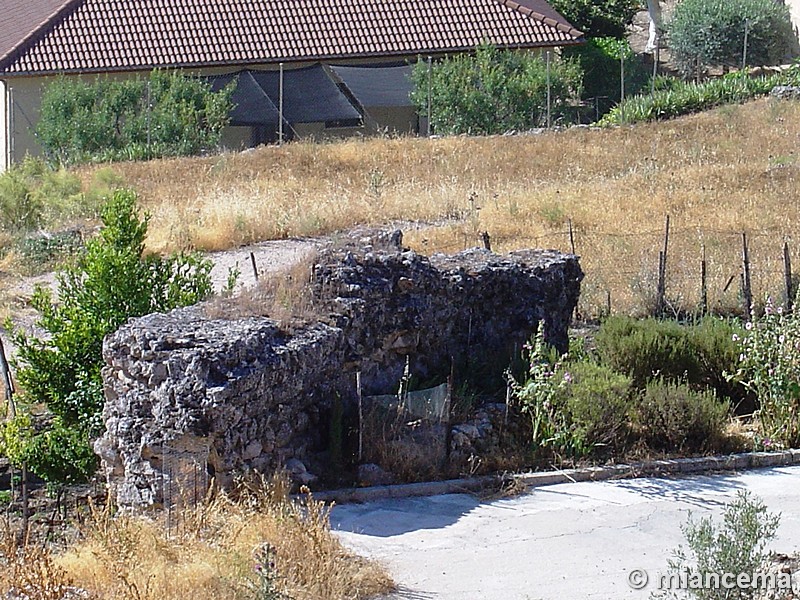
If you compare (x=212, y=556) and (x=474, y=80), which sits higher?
(x=474, y=80)

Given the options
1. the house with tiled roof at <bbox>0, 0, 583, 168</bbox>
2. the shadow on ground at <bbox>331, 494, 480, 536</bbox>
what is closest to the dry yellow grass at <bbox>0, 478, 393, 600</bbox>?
the shadow on ground at <bbox>331, 494, 480, 536</bbox>

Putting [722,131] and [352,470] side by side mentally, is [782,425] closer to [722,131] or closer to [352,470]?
[352,470]

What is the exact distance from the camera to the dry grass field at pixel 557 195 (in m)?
16.8

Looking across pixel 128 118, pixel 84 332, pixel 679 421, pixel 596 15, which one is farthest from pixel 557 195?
pixel 596 15

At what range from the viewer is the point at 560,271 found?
11656mm

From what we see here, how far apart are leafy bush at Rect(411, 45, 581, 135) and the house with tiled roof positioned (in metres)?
1.82

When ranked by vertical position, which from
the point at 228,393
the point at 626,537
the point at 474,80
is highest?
the point at 474,80

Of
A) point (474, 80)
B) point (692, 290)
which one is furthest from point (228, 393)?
point (474, 80)

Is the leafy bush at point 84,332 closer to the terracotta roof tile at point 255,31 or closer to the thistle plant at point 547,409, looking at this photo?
the thistle plant at point 547,409

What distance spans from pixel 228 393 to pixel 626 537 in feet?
9.02

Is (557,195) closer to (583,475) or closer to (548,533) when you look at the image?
(583,475)

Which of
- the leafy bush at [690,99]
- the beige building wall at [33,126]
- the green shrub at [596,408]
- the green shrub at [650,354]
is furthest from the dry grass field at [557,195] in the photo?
the beige building wall at [33,126]

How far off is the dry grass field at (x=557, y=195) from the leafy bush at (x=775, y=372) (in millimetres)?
3316

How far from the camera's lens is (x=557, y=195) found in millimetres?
21109
